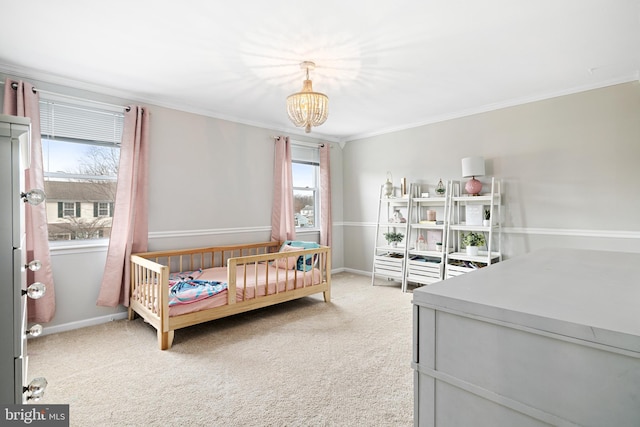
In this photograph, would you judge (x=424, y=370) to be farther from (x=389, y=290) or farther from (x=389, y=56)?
(x=389, y=290)

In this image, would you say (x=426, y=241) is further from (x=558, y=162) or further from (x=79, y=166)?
(x=79, y=166)

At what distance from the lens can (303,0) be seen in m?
1.88

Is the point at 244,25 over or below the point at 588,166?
over

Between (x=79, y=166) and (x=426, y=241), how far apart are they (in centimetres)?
406

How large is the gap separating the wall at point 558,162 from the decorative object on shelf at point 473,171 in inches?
7.0

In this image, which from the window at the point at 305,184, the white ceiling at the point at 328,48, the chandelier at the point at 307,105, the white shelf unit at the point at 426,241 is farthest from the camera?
the window at the point at 305,184

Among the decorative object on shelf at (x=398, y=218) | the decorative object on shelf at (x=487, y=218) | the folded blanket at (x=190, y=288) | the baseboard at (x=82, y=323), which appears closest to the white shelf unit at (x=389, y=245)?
the decorative object on shelf at (x=398, y=218)

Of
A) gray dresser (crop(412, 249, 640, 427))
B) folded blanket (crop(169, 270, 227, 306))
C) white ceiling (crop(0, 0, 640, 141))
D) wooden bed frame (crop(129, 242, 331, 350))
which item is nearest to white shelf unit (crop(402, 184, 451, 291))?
wooden bed frame (crop(129, 242, 331, 350))

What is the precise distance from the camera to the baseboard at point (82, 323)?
113 inches

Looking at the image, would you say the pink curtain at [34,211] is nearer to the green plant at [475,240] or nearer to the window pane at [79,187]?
the window pane at [79,187]

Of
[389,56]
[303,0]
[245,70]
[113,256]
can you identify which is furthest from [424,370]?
[113,256]

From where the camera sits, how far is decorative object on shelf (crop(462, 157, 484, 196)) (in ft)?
12.2

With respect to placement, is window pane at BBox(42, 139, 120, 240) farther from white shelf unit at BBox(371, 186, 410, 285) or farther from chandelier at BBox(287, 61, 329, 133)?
white shelf unit at BBox(371, 186, 410, 285)

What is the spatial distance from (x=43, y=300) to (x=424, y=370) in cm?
330
